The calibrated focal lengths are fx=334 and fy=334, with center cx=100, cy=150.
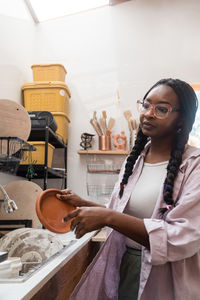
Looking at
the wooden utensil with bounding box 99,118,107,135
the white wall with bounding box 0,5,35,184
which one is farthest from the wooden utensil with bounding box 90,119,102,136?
the white wall with bounding box 0,5,35,184

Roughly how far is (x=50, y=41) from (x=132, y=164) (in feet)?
8.75

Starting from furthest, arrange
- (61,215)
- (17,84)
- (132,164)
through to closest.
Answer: (17,84), (132,164), (61,215)

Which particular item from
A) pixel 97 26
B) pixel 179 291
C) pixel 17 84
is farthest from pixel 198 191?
pixel 97 26

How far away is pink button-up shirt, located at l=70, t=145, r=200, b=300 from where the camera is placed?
94 cm

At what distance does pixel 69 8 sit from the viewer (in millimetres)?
3514

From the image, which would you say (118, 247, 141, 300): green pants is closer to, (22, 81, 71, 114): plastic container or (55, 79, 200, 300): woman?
(55, 79, 200, 300): woman

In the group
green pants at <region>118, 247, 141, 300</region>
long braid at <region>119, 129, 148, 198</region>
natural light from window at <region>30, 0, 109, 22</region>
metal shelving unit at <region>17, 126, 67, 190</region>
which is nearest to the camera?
green pants at <region>118, 247, 141, 300</region>

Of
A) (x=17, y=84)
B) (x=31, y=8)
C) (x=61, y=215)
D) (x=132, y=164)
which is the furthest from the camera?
(x=31, y=8)

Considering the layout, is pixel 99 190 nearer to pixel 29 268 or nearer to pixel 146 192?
pixel 29 268

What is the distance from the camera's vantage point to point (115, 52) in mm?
3537

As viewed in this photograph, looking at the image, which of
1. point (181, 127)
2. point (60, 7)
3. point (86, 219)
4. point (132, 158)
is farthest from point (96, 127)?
point (86, 219)

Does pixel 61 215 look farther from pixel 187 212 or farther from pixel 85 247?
pixel 85 247

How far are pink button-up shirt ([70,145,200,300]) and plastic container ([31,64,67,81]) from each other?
2.22 metres

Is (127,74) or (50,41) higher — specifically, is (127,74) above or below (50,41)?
below
